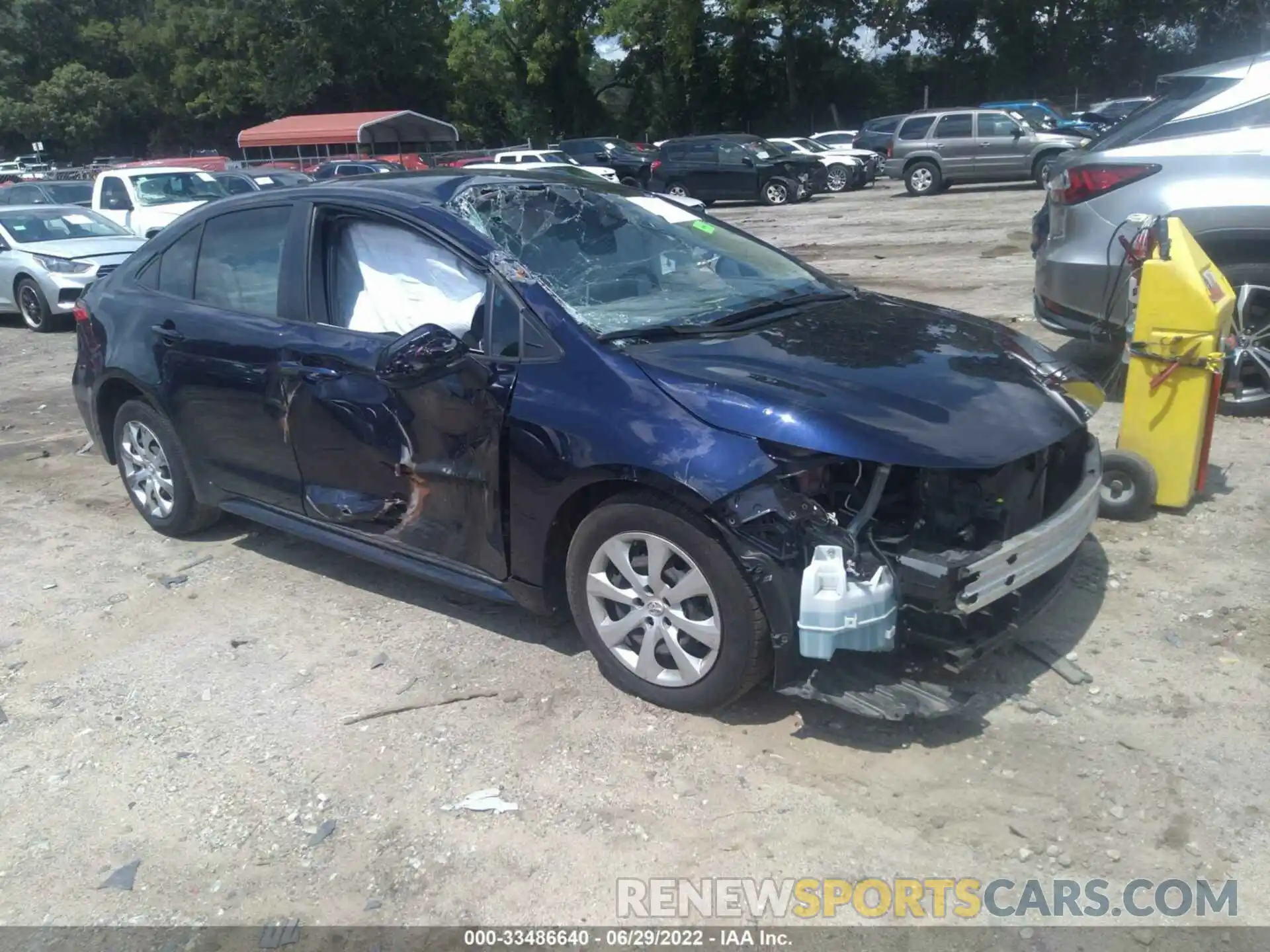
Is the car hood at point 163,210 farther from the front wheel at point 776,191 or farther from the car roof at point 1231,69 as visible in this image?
the car roof at point 1231,69

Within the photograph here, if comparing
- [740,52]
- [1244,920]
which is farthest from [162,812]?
[740,52]

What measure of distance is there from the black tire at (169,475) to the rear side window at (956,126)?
74.0 feet

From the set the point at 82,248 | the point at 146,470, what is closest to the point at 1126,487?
the point at 146,470

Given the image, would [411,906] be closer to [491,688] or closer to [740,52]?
[491,688]

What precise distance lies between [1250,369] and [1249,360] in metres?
0.07

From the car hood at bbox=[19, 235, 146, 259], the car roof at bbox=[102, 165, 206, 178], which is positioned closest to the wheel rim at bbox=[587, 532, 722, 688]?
the car hood at bbox=[19, 235, 146, 259]

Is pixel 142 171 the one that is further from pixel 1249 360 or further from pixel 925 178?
pixel 925 178

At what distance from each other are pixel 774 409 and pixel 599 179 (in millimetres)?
2130

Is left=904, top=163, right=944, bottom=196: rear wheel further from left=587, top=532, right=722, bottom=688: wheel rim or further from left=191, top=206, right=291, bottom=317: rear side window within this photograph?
left=587, top=532, right=722, bottom=688: wheel rim

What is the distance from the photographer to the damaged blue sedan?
3.33 m

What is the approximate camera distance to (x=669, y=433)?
3.42 meters

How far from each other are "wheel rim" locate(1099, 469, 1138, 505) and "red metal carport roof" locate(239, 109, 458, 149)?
40666 mm

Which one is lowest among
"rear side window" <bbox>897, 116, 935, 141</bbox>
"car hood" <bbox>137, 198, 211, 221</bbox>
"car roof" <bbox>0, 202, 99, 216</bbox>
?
"car hood" <bbox>137, 198, 211, 221</bbox>

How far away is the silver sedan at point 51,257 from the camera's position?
13.0 metres
